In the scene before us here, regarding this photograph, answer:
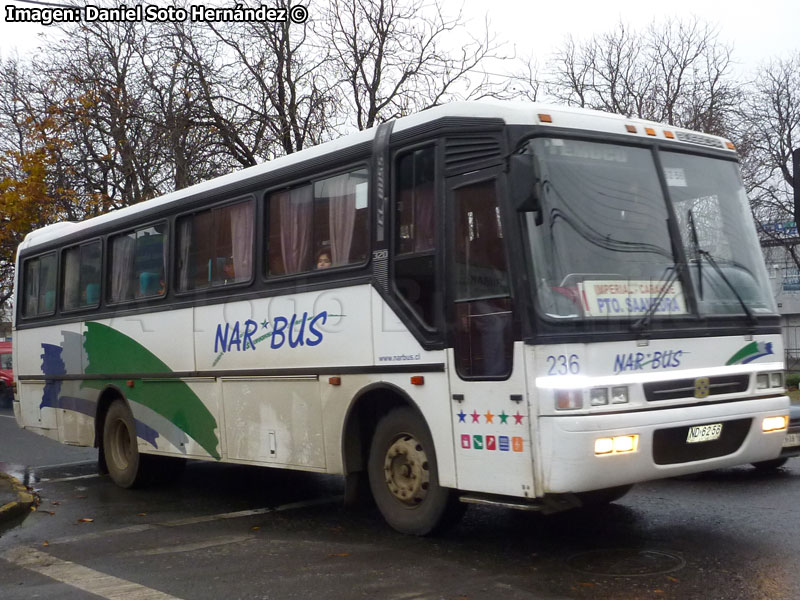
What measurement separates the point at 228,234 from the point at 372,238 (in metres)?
2.56

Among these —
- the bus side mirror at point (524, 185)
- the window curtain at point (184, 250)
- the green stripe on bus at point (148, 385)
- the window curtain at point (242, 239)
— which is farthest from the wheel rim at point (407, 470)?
the window curtain at point (184, 250)

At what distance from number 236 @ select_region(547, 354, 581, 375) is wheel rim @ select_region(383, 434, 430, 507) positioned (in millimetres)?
1521

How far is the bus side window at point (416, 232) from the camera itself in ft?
24.7

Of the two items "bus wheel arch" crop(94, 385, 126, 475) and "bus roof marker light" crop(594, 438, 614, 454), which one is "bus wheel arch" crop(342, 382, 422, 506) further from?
"bus wheel arch" crop(94, 385, 126, 475)

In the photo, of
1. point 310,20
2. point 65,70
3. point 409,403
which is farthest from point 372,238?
point 65,70

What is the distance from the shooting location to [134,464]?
11.9 m

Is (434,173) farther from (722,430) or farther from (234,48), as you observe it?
(234,48)

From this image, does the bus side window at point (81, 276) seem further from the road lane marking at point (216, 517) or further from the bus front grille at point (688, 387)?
the bus front grille at point (688, 387)

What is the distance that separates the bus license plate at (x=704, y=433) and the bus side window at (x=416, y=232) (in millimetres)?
2000

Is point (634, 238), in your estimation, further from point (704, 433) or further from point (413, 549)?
point (413, 549)

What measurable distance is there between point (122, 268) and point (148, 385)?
1593 millimetres

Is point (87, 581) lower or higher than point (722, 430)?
lower

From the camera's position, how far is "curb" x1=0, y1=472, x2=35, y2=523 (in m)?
9.65

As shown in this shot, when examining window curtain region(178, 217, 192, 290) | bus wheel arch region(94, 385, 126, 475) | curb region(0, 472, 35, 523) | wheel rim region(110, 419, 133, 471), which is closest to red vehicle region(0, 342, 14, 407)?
bus wheel arch region(94, 385, 126, 475)
